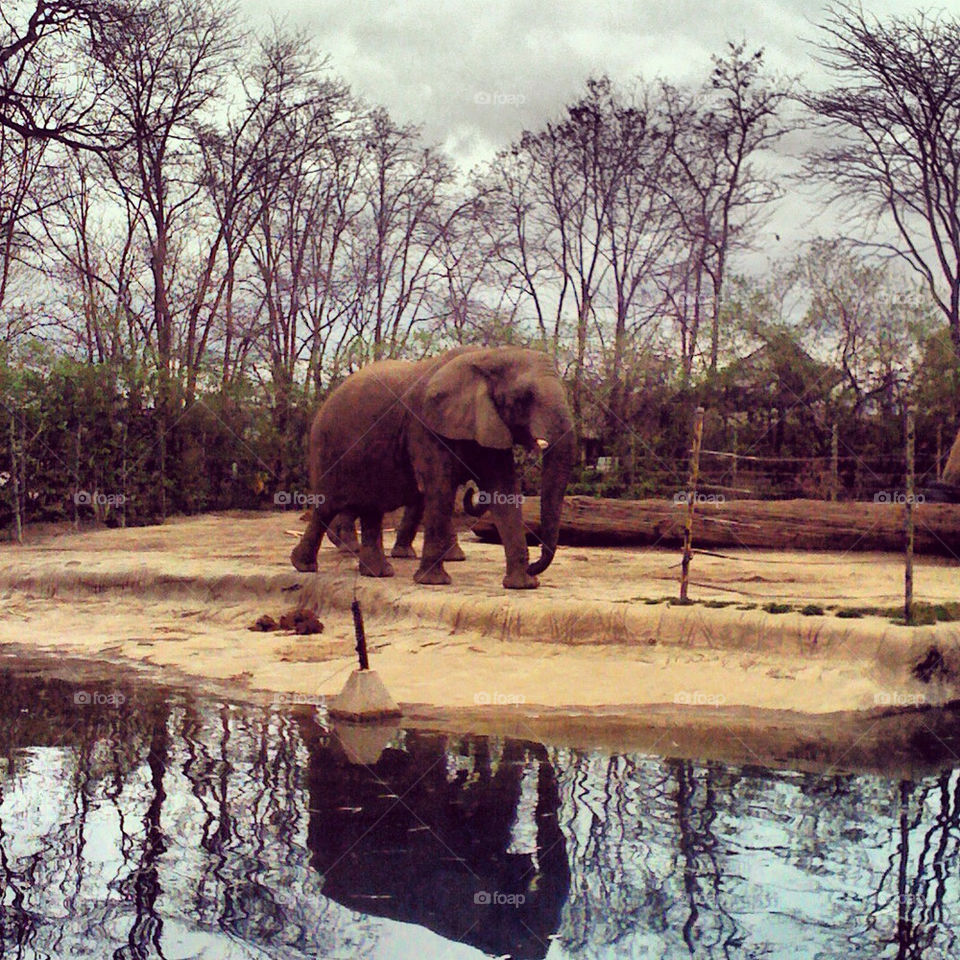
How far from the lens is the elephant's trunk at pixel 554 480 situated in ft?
38.9

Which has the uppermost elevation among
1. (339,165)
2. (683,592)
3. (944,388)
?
(339,165)

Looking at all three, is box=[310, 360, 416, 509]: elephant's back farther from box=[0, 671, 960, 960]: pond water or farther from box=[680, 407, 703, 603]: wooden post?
box=[0, 671, 960, 960]: pond water

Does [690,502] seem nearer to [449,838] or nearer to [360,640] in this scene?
[360,640]

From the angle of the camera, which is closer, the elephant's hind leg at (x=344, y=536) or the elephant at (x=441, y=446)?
the elephant at (x=441, y=446)

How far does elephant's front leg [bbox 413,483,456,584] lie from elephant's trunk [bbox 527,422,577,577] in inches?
37.7

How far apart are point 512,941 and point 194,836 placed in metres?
1.82

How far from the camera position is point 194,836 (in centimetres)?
602

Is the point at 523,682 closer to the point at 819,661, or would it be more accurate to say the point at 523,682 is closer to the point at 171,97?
the point at 819,661

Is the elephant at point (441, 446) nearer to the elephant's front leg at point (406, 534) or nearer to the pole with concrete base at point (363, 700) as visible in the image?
the elephant's front leg at point (406, 534)

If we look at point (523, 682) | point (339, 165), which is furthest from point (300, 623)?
point (339, 165)

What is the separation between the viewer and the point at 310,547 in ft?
46.2

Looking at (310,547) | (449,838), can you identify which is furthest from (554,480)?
(449,838)

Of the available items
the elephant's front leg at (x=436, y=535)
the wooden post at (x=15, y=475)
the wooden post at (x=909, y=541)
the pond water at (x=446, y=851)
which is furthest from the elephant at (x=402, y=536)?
the pond water at (x=446, y=851)

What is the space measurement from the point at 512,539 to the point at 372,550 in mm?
1849
